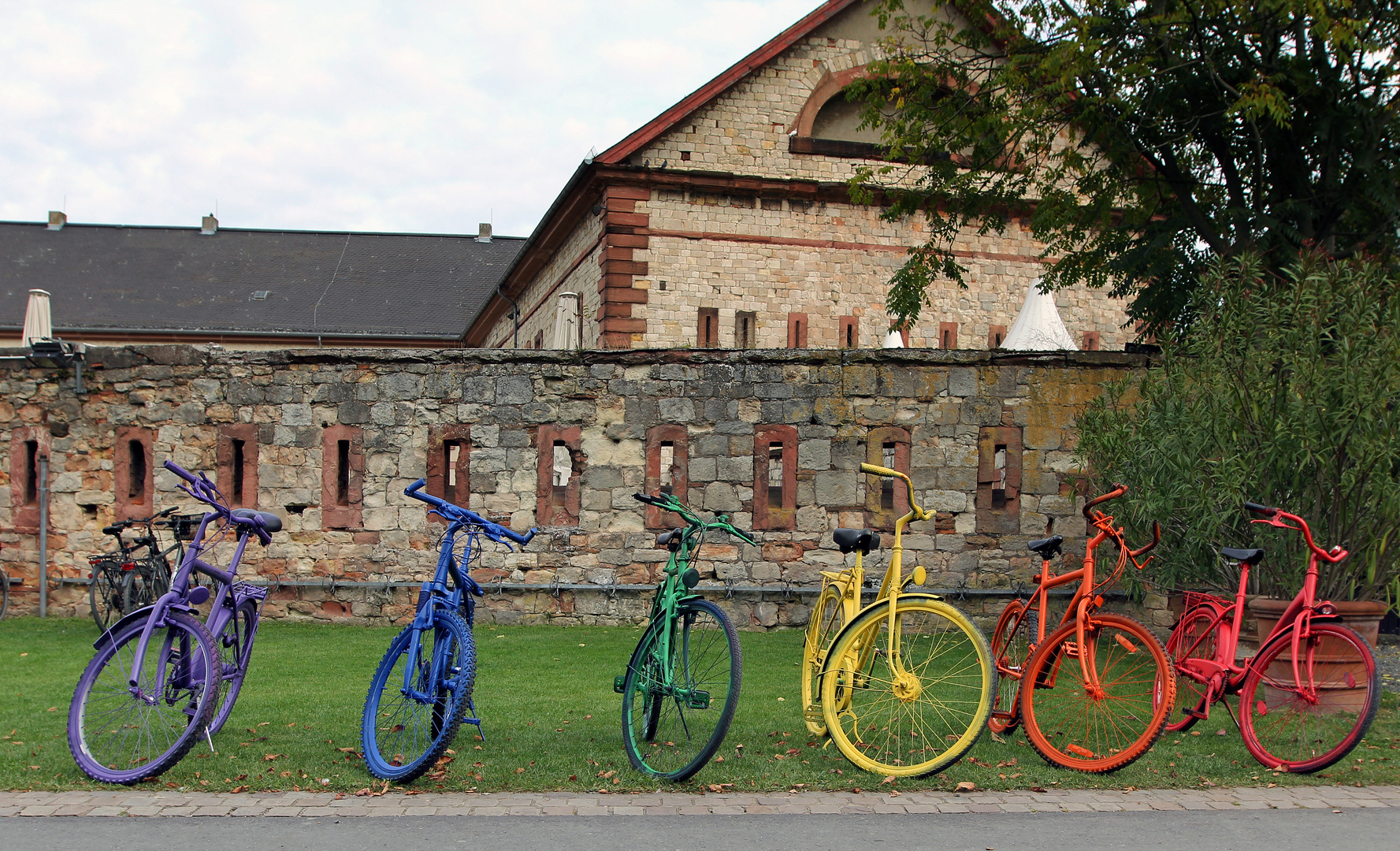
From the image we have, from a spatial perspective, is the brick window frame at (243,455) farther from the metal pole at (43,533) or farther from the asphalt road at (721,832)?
the asphalt road at (721,832)

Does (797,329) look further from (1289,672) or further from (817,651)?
(817,651)

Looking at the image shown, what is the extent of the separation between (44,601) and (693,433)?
23.9 ft

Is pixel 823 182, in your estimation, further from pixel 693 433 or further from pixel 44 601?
pixel 44 601

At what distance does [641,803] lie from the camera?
180 inches

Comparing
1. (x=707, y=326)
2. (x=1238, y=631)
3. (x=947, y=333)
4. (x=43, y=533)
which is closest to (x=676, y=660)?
(x=1238, y=631)

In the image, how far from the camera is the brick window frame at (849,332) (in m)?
20.0

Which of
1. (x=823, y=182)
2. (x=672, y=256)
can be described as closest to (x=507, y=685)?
(x=672, y=256)

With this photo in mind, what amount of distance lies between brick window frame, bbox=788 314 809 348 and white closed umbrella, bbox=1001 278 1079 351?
3.49m

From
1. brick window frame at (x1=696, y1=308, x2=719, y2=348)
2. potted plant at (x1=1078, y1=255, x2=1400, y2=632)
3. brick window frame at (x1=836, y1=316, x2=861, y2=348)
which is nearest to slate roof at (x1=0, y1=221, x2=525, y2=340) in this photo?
brick window frame at (x1=696, y1=308, x2=719, y2=348)

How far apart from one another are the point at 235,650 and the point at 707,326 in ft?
47.3

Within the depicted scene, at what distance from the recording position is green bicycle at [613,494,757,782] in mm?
4922

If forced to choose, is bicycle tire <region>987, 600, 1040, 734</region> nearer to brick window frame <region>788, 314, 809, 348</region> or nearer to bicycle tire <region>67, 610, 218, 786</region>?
bicycle tire <region>67, 610, 218, 786</region>

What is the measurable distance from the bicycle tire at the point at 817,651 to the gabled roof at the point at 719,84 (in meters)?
14.1

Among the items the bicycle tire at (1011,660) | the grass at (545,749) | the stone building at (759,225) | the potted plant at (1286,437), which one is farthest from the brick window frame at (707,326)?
the bicycle tire at (1011,660)
